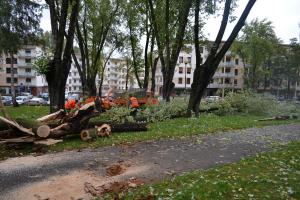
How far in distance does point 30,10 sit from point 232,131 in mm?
19619

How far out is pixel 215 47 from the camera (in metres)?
16.6

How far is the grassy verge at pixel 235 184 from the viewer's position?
5.39 metres

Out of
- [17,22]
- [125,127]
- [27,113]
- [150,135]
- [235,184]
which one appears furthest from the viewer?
[17,22]

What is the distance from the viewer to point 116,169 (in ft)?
23.5

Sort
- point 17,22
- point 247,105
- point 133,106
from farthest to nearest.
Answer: point 17,22
point 247,105
point 133,106

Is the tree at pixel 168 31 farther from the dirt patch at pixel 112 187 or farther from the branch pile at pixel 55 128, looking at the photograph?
the dirt patch at pixel 112 187

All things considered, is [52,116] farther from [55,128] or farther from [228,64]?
[228,64]

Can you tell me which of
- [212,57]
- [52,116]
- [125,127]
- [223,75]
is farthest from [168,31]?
[223,75]

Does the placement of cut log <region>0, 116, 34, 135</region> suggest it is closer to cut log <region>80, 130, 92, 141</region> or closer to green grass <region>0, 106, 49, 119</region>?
cut log <region>80, 130, 92, 141</region>

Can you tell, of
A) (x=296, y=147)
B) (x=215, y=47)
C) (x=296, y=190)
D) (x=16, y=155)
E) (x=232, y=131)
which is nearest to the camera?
(x=296, y=190)

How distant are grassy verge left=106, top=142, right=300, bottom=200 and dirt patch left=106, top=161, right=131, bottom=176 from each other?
1203 millimetres

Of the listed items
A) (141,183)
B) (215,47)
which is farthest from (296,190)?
(215,47)

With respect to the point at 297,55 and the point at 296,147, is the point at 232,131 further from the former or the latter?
the point at 297,55

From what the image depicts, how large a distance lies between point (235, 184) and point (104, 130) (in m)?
5.92
